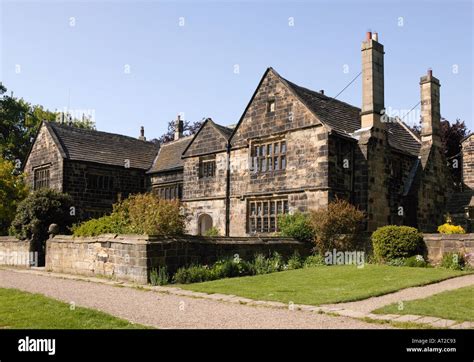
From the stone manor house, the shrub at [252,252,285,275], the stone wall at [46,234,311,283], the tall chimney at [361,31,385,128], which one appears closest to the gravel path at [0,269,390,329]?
the stone wall at [46,234,311,283]

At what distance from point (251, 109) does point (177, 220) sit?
32.2 feet

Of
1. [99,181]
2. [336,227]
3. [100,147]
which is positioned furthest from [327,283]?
[100,147]

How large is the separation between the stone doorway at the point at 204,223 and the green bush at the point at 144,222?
9.28 metres

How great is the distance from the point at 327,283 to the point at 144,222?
6.85 meters

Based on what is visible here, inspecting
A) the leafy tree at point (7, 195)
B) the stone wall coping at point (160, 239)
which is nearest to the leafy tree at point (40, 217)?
the stone wall coping at point (160, 239)

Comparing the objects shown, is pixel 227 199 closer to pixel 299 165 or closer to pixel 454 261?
pixel 299 165

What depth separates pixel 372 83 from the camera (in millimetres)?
22531

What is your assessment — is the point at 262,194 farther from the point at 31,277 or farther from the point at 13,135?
the point at 13,135

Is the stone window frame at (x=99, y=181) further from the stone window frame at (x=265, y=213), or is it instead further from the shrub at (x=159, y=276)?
the shrub at (x=159, y=276)

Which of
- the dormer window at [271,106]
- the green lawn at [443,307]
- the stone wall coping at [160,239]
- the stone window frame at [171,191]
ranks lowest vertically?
the green lawn at [443,307]

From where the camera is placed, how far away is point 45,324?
7980mm

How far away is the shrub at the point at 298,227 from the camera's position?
20.2 m
